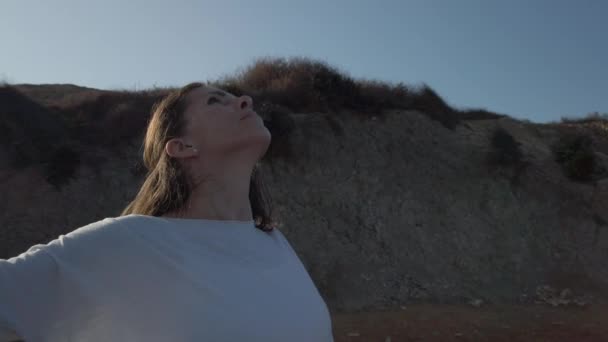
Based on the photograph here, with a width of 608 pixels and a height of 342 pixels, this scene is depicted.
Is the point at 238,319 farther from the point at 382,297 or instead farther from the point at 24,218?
the point at 24,218

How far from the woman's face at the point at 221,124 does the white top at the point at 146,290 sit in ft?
1.01

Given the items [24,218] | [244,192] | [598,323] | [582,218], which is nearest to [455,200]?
[582,218]

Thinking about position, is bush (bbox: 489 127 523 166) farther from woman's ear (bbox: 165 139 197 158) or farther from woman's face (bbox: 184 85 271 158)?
woman's ear (bbox: 165 139 197 158)

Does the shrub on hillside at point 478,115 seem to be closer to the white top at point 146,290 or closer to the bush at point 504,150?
the bush at point 504,150

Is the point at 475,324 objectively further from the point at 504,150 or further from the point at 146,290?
the point at 146,290

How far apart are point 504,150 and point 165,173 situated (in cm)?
1503

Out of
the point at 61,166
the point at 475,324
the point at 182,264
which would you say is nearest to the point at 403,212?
the point at 475,324

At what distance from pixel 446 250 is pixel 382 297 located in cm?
249

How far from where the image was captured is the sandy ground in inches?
365

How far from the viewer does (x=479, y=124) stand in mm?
17844

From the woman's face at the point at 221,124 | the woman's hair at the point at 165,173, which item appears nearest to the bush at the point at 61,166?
the woman's hair at the point at 165,173

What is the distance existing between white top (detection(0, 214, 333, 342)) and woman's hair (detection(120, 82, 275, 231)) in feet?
0.52

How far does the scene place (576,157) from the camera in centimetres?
1647

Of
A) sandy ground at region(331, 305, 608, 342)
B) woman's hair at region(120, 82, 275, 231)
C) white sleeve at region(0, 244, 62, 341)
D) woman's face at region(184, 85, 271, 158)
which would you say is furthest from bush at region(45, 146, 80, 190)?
white sleeve at region(0, 244, 62, 341)
